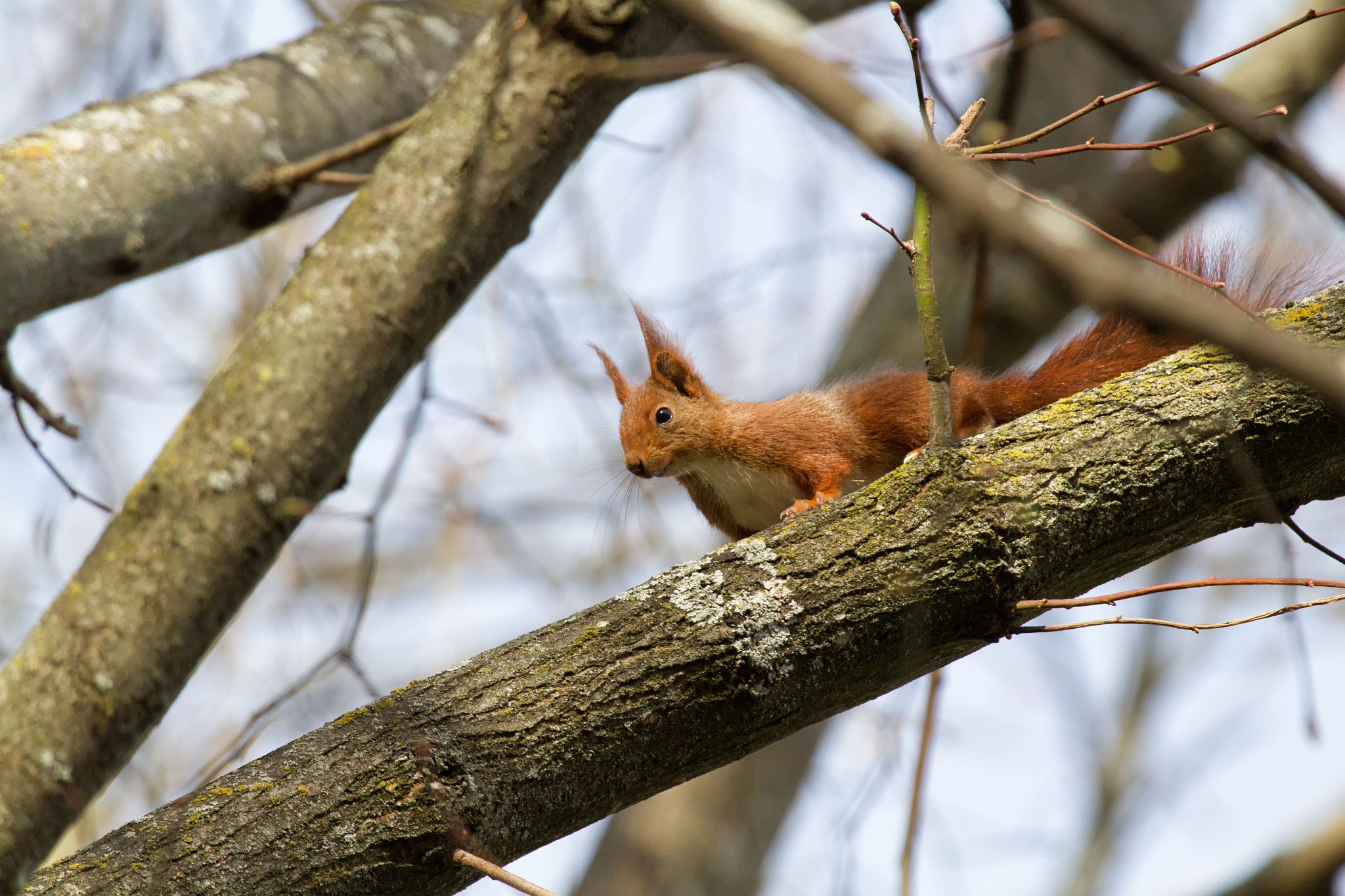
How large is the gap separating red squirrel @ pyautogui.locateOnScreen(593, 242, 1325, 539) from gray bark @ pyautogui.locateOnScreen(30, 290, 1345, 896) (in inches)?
23.3

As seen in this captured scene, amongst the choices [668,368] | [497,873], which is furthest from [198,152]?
[497,873]

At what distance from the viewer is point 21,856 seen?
1894 mm

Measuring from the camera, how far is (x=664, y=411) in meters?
2.87

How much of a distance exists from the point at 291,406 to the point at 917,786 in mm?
1577

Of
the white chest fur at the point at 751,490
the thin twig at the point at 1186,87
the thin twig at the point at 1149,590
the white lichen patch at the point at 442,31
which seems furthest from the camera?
the white lichen patch at the point at 442,31

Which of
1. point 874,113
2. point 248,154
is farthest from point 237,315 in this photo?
point 874,113

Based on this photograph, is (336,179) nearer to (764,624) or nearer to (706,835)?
(764,624)

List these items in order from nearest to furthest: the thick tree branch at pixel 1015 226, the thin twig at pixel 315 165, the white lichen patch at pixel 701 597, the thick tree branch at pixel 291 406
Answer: the thick tree branch at pixel 1015 226
the white lichen patch at pixel 701 597
the thick tree branch at pixel 291 406
the thin twig at pixel 315 165

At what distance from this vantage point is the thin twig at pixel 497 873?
1.30 metres

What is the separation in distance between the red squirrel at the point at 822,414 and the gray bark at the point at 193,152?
910 millimetres

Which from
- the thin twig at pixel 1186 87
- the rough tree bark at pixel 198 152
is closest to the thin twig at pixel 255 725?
the rough tree bark at pixel 198 152

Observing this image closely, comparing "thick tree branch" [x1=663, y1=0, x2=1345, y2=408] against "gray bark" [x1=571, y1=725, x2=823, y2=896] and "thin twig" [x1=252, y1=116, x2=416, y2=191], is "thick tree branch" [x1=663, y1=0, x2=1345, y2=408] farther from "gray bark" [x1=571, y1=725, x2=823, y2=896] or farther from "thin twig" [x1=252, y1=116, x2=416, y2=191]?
"gray bark" [x1=571, y1=725, x2=823, y2=896]

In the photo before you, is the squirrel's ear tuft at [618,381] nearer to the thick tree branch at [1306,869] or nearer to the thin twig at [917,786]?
the thin twig at [917,786]

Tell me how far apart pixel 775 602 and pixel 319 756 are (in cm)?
68
